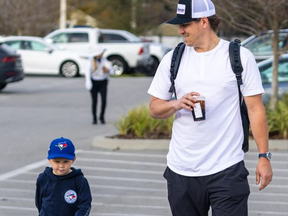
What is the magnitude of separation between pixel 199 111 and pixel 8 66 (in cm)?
1720

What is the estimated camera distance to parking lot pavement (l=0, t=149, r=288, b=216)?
752 cm

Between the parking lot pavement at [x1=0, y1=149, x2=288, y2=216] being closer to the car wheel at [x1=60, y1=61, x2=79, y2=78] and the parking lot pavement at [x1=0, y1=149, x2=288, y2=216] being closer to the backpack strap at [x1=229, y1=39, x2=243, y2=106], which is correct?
the backpack strap at [x1=229, y1=39, x2=243, y2=106]

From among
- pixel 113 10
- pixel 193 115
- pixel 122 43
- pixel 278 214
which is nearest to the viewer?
pixel 193 115

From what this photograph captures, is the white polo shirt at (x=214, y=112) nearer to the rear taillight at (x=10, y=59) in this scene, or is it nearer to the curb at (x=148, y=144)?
the curb at (x=148, y=144)

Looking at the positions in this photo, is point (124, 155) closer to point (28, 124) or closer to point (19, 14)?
point (28, 124)

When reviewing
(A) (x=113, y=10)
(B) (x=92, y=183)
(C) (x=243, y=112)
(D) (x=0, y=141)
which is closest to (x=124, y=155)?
(B) (x=92, y=183)

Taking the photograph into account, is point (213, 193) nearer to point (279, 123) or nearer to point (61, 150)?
point (61, 150)

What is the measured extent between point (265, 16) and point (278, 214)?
20.4ft

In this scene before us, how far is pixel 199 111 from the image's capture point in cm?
411

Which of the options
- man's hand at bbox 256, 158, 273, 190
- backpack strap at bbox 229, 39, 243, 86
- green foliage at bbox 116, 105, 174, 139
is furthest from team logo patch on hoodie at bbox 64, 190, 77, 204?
green foliage at bbox 116, 105, 174, 139

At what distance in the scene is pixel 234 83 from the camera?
4.18 m

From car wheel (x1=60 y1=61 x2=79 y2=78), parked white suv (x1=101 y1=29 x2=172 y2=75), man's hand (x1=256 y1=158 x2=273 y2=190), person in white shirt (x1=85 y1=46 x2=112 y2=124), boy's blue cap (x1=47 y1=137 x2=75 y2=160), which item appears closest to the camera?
man's hand (x1=256 y1=158 x2=273 y2=190)

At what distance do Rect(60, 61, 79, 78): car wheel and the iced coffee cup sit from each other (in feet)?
76.2

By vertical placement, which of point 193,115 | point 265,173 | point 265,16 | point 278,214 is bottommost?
point 278,214
